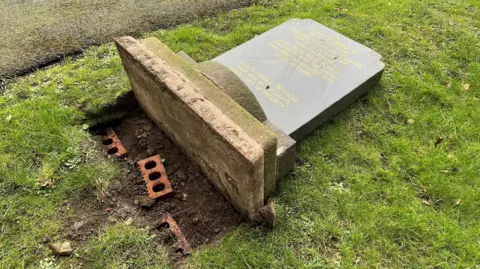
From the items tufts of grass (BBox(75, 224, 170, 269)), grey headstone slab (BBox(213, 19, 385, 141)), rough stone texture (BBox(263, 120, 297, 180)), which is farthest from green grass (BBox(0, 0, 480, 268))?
grey headstone slab (BBox(213, 19, 385, 141))

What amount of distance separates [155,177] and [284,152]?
1.17m

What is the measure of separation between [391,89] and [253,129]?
229 cm

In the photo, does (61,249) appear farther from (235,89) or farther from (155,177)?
(235,89)

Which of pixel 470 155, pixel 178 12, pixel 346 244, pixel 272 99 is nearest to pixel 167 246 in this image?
pixel 346 244

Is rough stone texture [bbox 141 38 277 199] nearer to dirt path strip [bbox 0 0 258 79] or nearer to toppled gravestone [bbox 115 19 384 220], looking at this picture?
toppled gravestone [bbox 115 19 384 220]

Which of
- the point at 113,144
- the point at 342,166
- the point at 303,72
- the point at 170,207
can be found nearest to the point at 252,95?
the point at 303,72

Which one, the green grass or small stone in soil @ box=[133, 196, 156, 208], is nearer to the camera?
the green grass

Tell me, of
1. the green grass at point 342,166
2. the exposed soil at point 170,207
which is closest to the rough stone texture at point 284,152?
the green grass at point 342,166

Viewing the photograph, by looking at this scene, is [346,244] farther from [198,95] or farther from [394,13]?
[394,13]

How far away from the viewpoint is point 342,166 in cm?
313

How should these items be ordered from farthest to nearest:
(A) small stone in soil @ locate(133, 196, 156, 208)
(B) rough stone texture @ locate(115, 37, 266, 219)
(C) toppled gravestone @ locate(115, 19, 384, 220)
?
(A) small stone in soil @ locate(133, 196, 156, 208) < (C) toppled gravestone @ locate(115, 19, 384, 220) < (B) rough stone texture @ locate(115, 37, 266, 219)

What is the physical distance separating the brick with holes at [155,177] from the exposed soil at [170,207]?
6 centimetres

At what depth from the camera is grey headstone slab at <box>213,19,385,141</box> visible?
3.29 m

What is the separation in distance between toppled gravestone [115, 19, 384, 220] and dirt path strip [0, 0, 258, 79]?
1555 millimetres
